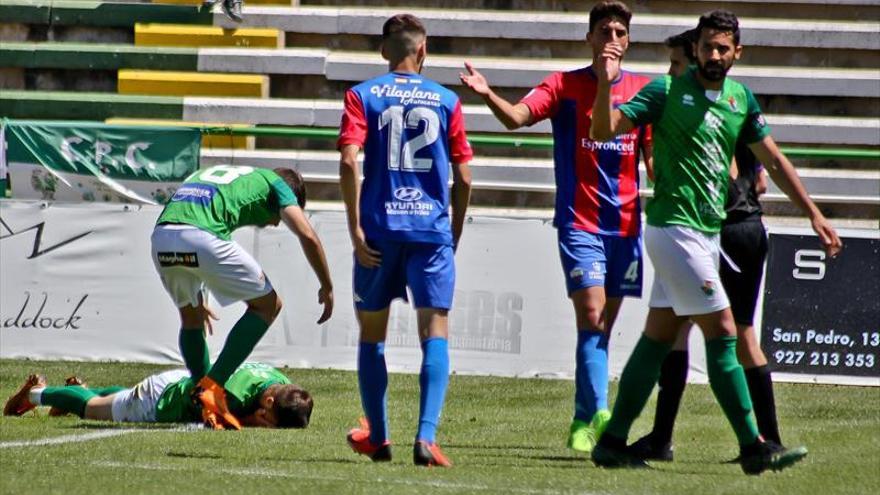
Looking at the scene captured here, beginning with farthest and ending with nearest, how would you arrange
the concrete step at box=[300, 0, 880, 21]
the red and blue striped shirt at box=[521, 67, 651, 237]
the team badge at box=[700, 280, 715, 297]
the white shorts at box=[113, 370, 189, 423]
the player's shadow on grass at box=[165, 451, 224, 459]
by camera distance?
the concrete step at box=[300, 0, 880, 21]
the white shorts at box=[113, 370, 189, 423]
the red and blue striped shirt at box=[521, 67, 651, 237]
the player's shadow on grass at box=[165, 451, 224, 459]
the team badge at box=[700, 280, 715, 297]

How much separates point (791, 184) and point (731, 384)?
33.0 inches

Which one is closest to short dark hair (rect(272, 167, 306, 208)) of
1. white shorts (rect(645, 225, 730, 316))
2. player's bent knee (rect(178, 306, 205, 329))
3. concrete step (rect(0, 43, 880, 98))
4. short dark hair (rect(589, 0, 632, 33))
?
player's bent knee (rect(178, 306, 205, 329))

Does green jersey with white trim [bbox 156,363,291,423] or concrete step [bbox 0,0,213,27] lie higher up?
concrete step [bbox 0,0,213,27]

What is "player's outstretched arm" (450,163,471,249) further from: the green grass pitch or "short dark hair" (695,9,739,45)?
"short dark hair" (695,9,739,45)

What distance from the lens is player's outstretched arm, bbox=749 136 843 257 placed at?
6.34m

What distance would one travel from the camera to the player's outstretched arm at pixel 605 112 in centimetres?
619

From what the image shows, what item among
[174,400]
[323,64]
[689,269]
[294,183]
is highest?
[689,269]

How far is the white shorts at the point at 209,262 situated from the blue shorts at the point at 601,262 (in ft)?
5.58

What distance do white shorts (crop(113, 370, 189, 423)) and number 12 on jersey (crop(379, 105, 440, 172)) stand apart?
8.09 ft

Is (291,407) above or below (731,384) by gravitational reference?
below

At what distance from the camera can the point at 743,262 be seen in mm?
7105

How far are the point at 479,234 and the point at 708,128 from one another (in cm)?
551

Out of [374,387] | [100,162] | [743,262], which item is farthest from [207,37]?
[743,262]

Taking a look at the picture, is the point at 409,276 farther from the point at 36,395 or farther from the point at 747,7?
the point at 747,7
